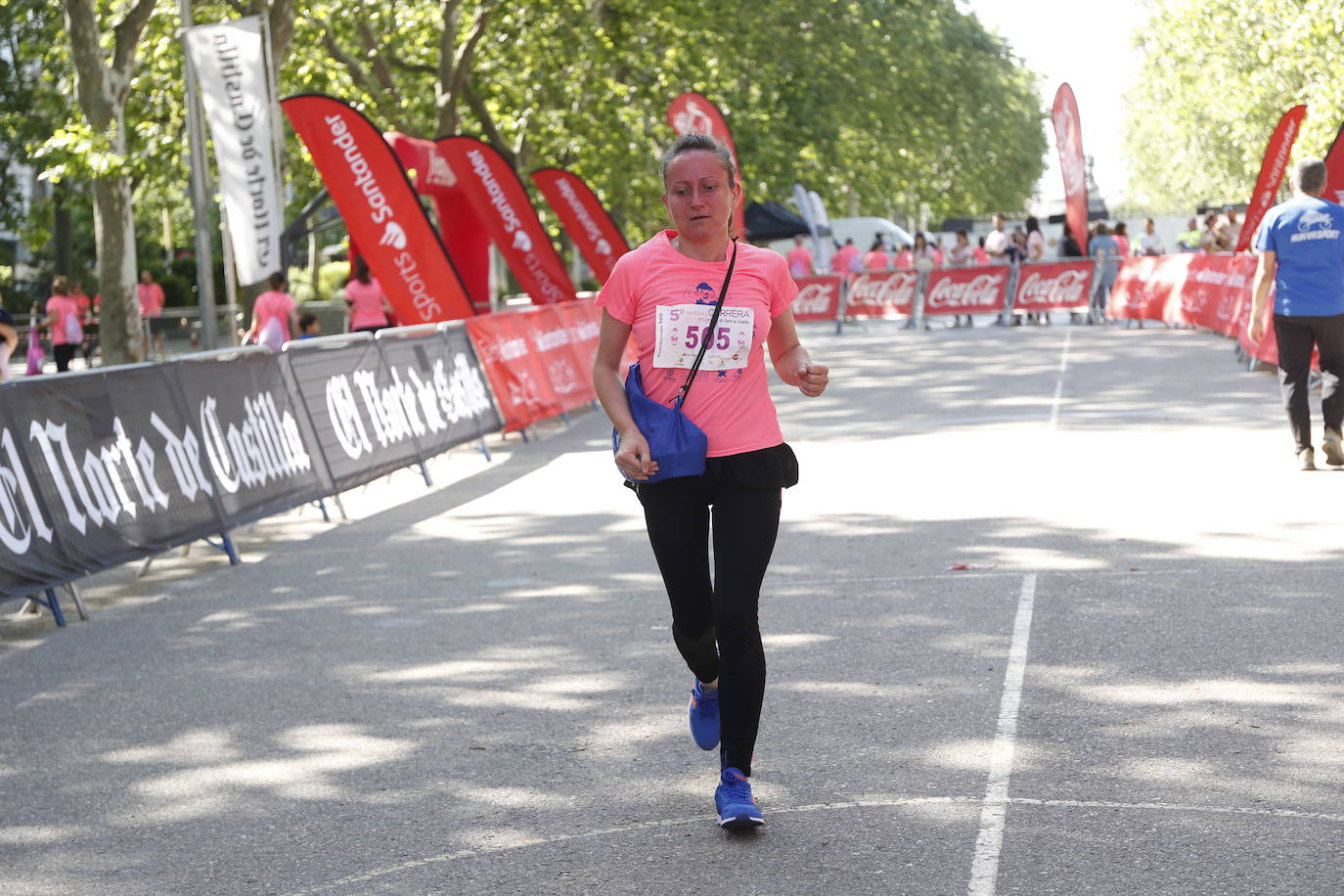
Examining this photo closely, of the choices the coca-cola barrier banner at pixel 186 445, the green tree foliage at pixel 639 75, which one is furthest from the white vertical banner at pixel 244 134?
the green tree foliage at pixel 639 75

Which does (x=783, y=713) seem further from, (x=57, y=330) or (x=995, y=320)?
(x=995, y=320)

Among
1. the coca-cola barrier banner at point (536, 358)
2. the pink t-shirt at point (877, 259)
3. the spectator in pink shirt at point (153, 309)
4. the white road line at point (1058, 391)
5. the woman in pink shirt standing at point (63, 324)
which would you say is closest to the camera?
the white road line at point (1058, 391)

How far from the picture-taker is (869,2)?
3909 centimetres

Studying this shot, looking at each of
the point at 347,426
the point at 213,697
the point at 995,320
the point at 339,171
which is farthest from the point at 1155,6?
the point at 213,697

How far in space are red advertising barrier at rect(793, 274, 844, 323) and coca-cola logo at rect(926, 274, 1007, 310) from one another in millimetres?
2266

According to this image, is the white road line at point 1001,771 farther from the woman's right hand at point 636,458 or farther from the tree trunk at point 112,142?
the tree trunk at point 112,142

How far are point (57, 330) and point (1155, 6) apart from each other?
190 feet

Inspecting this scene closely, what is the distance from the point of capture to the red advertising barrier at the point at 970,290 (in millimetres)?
33312

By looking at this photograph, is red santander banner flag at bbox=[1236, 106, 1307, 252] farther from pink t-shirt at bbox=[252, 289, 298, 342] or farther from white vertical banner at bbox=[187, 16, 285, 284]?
white vertical banner at bbox=[187, 16, 285, 284]

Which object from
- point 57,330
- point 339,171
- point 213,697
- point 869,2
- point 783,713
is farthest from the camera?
point 869,2

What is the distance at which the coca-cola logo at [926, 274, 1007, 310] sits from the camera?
3338cm

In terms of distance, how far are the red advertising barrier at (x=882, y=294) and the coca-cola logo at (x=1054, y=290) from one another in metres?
2.31

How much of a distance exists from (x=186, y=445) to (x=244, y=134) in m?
8.74

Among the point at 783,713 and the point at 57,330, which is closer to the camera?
the point at 783,713
